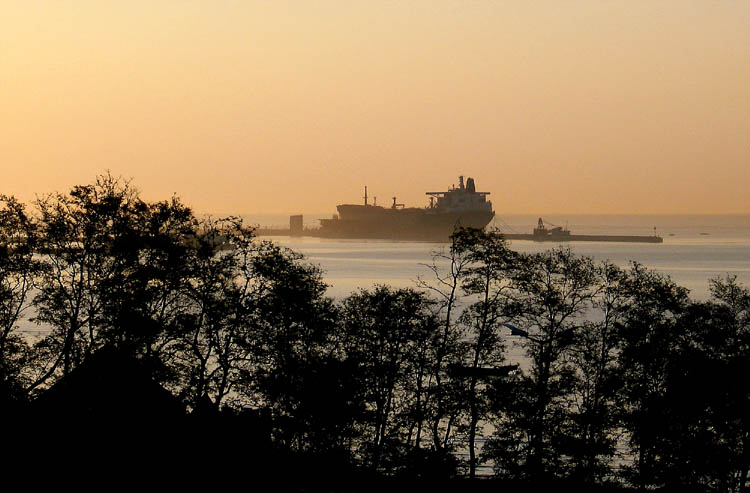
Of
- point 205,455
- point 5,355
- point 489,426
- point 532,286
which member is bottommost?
point 489,426

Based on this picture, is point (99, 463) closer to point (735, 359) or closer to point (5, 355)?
point (5, 355)

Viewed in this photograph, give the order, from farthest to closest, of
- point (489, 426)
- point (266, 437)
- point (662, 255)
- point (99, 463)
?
point (662, 255), point (489, 426), point (266, 437), point (99, 463)

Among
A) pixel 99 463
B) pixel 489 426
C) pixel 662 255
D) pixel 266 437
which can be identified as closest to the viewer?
pixel 99 463

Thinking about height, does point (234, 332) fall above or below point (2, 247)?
below

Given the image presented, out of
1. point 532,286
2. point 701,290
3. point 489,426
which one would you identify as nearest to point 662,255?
point 701,290

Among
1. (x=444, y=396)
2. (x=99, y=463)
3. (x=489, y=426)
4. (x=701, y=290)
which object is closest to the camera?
(x=99, y=463)

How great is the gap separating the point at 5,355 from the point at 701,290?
3282 inches

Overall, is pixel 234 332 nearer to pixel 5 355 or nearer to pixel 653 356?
pixel 5 355

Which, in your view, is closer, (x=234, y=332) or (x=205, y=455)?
(x=205, y=455)

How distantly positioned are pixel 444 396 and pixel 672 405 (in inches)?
258

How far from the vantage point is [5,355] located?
28.0m

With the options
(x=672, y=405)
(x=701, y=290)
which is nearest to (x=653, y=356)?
(x=672, y=405)

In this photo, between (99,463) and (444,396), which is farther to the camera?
(444,396)

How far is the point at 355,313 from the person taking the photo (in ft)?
94.4
